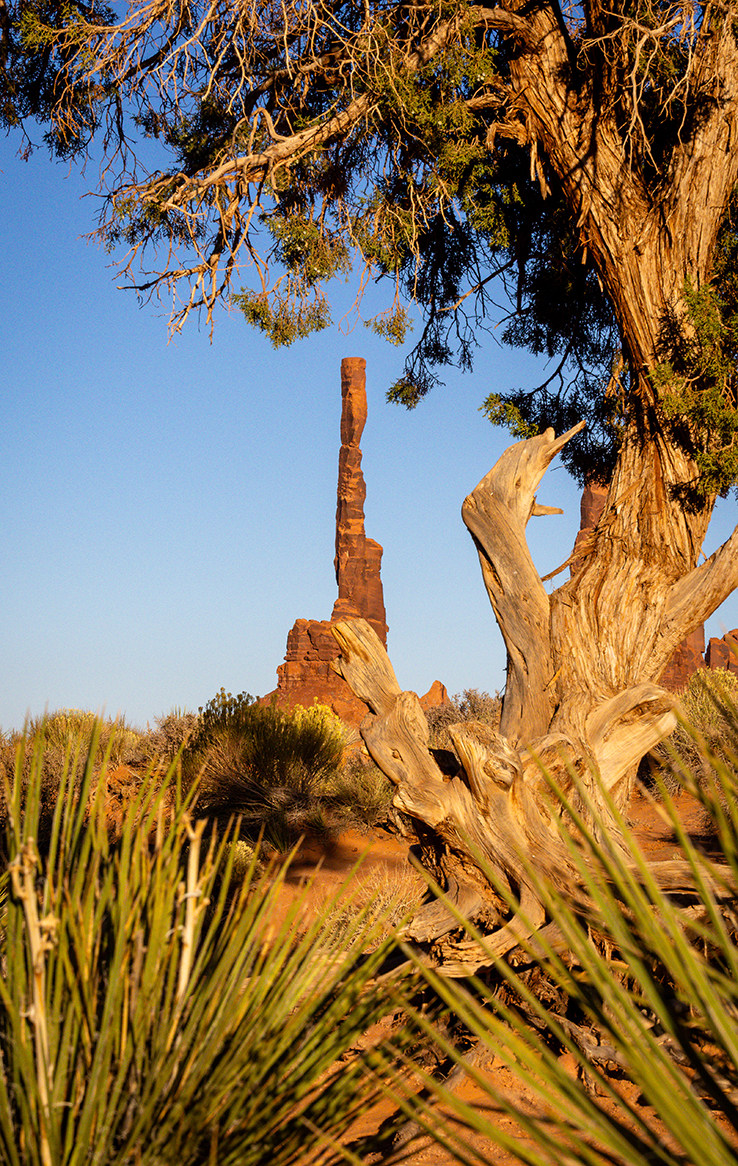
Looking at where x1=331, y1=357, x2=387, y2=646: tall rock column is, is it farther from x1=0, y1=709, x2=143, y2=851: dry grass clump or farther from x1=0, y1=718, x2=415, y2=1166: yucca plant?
x1=0, y1=718, x2=415, y2=1166: yucca plant

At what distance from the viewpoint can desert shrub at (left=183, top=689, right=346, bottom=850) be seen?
921cm

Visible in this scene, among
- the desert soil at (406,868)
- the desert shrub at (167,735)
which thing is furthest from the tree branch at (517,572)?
the desert shrub at (167,735)

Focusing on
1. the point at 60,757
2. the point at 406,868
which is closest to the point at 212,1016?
the point at 406,868

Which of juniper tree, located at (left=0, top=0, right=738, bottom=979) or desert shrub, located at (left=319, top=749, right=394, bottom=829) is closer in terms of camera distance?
juniper tree, located at (left=0, top=0, right=738, bottom=979)

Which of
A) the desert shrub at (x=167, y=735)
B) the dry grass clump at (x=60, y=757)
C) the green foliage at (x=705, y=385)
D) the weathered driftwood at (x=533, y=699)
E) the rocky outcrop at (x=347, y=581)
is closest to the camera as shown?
the weathered driftwood at (x=533, y=699)

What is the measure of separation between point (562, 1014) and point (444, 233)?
7.32m

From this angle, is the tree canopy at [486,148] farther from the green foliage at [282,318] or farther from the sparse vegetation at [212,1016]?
the sparse vegetation at [212,1016]

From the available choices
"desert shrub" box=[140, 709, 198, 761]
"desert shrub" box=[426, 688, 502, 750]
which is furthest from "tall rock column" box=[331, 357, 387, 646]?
"desert shrub" box=[140, 709, 198, 761]

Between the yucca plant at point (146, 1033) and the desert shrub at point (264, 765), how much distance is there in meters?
6.87

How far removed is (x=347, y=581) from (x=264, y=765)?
55.1m

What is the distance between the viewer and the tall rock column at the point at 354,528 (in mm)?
64312

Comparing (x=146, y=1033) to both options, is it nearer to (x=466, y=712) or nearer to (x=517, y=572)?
(x=517, y=572)

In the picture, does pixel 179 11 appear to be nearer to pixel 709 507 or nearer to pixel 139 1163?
pixel 709 507

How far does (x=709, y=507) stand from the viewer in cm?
620
